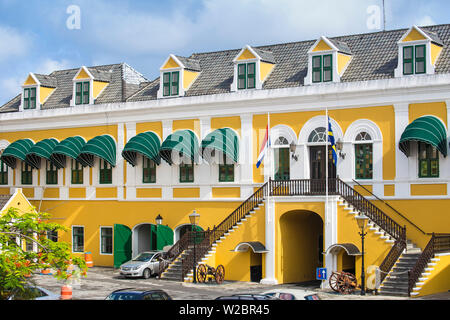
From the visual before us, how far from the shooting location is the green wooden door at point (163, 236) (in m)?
44.5

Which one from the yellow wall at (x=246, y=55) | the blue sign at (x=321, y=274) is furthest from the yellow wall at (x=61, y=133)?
the blue sign at (x=321, y=274)

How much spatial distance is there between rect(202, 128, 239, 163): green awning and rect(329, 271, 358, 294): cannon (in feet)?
31.3

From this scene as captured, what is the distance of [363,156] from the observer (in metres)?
39.8

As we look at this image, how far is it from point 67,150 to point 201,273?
12.6 m

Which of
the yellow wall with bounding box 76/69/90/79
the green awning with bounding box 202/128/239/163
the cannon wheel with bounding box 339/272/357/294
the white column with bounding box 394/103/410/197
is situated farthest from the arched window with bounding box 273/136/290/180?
the yellow wall with bounding box 76/69/90/79

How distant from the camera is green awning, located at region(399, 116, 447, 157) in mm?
36750

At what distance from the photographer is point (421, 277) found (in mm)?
34156

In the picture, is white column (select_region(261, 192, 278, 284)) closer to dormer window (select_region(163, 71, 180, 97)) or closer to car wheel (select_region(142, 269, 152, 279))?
car wheel (select_region(142, 269, 152, 279))

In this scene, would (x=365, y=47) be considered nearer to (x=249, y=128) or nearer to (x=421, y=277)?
(x=249, y=128)

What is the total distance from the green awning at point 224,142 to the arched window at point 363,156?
20.6ft

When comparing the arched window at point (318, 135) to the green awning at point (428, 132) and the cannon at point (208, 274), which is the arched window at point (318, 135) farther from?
the cannon at point (208, 274)

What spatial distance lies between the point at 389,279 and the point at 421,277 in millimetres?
1335

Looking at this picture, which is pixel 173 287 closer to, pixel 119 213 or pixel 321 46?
pixel 119 213
